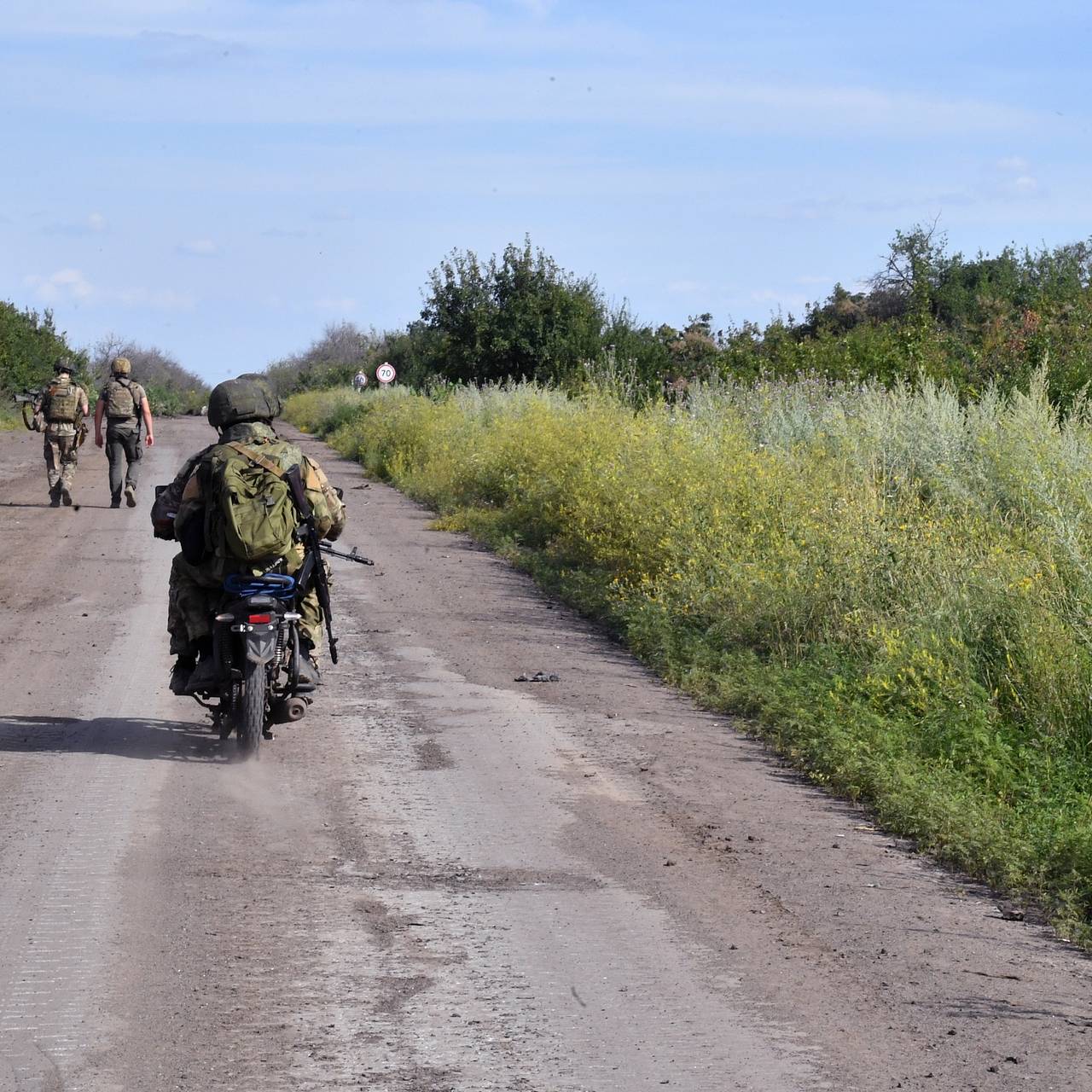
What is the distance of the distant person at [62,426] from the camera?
20.1 meters

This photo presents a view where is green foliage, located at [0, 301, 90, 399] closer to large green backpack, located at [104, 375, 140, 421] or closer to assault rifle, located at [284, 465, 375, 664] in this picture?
large green backpack, located at [104, 375, 140, 421]

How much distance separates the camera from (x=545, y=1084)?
157 inches

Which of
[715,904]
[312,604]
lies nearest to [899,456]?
[312,604]

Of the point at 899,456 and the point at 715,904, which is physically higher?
the point at 899,456

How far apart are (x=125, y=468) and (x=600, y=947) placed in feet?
57.4

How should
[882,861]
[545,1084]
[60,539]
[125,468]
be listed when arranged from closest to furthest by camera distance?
1. [545,1084]
2. [882,861]
3. [60,539]
4. [125,468]

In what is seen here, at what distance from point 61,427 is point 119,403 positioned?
1190 mm

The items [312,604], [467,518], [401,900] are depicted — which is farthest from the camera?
[467,518]

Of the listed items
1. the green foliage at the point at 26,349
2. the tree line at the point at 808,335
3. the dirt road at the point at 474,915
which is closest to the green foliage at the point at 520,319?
the tree line at the point at 808,335

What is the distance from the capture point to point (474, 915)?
5387mm

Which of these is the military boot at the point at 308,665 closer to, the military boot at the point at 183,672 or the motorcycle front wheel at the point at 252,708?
the motorcycle front wheel at the point at 252,708

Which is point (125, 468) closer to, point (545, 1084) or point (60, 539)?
point (60, 539)

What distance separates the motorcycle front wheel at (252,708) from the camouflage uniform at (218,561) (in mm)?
453

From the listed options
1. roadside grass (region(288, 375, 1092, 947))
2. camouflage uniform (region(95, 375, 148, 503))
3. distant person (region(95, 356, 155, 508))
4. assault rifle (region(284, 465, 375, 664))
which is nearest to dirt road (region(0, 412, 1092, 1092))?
roadside grass (region(288, 375, 1092, 947))
